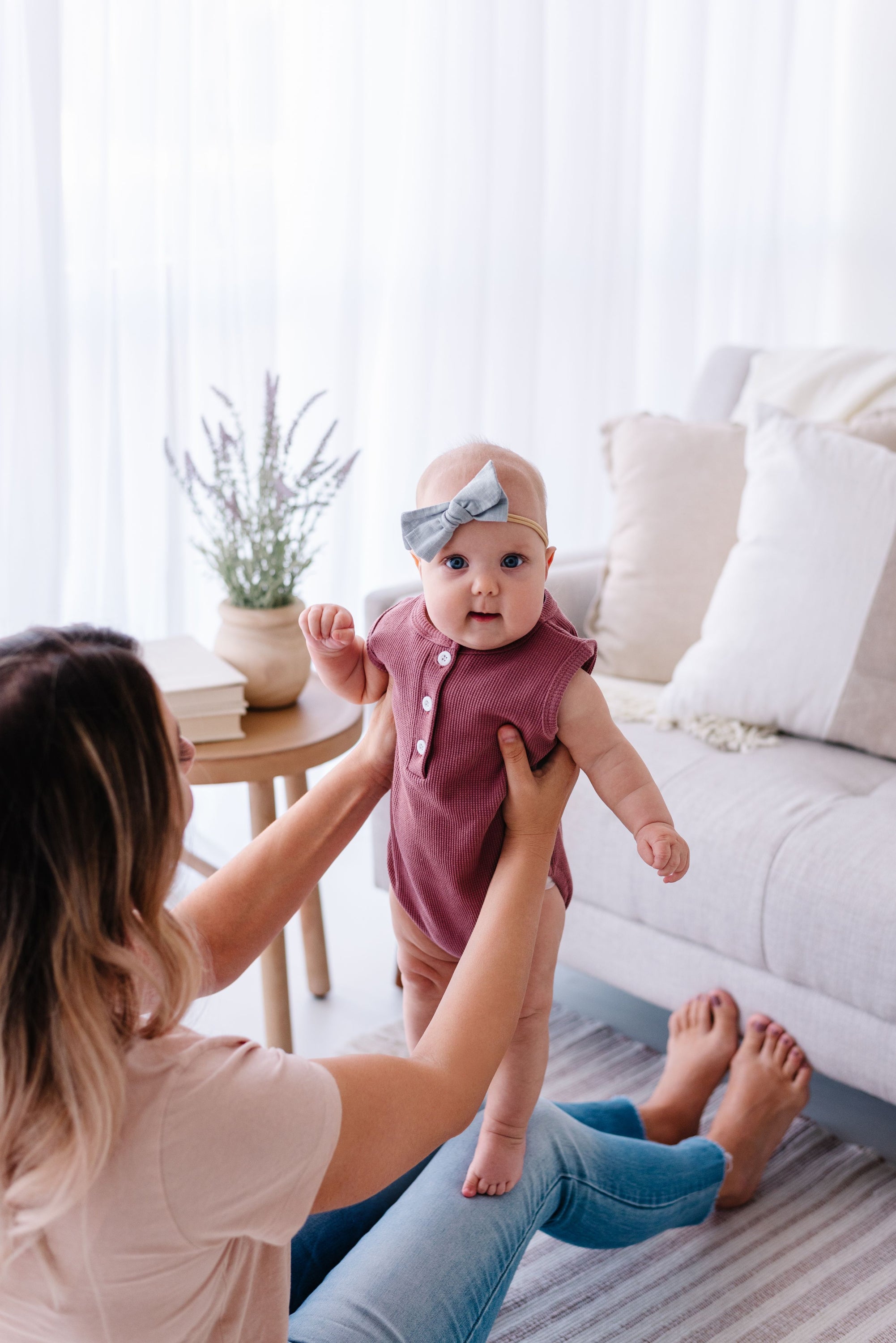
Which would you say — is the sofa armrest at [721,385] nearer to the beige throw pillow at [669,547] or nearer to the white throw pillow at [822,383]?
the white throw pillow at [822,383]

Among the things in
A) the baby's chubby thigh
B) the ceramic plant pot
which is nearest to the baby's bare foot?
the baby's chubby thigh

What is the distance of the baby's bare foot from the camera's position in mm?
Result: 1029

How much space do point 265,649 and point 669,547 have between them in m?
0.75

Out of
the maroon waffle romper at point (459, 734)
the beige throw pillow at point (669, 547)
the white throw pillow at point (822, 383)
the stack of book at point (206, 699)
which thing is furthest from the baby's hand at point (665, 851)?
the white throw pillow at point (822, 383)

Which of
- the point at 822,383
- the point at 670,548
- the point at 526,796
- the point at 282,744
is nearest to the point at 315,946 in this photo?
the point at 282,744

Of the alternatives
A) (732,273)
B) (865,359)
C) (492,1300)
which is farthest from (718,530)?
(732,273)

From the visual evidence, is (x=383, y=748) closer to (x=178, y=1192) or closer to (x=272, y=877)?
(x=272, y=877)

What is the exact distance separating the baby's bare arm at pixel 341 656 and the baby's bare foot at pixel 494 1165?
42 centimetres

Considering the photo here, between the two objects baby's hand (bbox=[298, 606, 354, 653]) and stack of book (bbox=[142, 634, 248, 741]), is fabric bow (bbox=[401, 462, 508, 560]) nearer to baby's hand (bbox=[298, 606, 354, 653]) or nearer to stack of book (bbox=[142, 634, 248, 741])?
baby's hand (bbox=[298, 606, 354, 653])

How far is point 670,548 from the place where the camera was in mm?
2004

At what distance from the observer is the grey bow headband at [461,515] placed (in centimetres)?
90

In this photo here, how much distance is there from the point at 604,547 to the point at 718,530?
0.47 m

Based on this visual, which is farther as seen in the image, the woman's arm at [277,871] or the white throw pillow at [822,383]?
the white throw pillow at [822,383]

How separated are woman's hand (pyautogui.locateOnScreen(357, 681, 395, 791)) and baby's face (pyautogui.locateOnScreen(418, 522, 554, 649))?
0.14 metres
